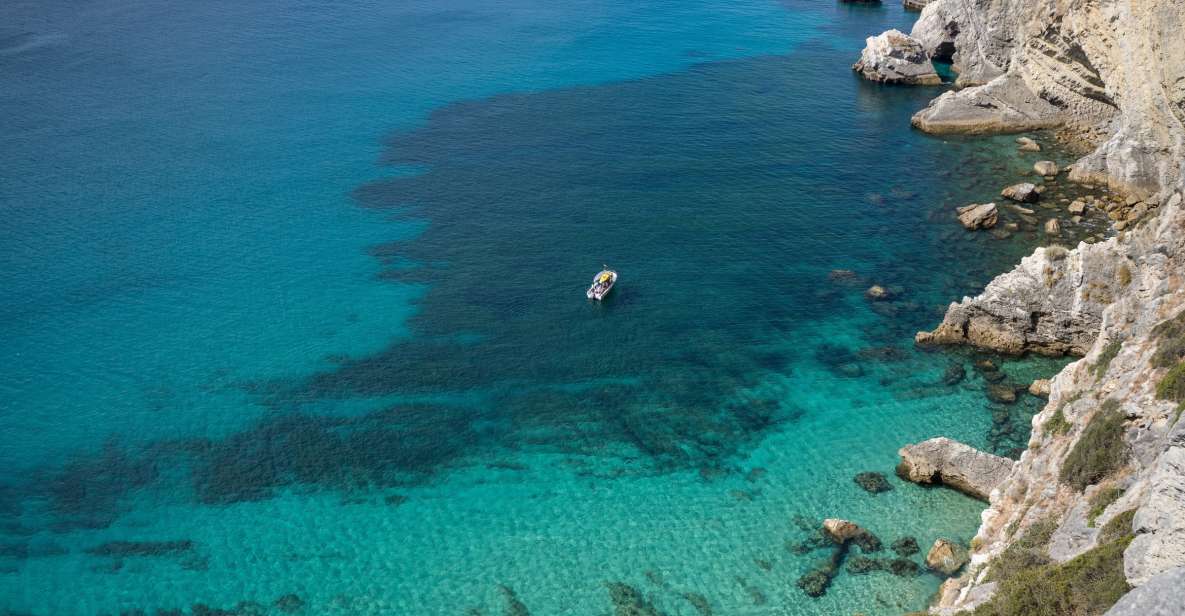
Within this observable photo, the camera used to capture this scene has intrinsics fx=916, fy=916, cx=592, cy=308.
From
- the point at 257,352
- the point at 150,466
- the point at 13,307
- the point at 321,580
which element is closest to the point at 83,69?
the point at 13,307

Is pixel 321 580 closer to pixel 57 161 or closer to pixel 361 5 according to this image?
pixel 57 161

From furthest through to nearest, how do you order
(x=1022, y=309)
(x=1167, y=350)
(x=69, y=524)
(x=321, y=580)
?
(x=1022, y=309) → (x=69, y=524) → (x=321, y=580) → (x=1167, y=350)

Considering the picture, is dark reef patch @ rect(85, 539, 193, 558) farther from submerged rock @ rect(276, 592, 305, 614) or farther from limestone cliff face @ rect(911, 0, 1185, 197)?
limestone cliff face @ rect(911, 0, 1185, 197)

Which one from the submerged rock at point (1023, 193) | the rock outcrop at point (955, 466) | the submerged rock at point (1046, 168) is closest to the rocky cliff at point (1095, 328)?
the submerged rock at point (1046, 168)

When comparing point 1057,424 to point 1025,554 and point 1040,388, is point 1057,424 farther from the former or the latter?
point 1040,388

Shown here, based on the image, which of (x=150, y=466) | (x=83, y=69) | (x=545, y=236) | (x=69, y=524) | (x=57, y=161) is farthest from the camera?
(x=83, y=69)

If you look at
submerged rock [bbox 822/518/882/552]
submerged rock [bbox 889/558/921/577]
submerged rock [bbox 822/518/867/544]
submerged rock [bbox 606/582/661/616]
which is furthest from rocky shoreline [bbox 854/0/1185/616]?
submerged rock [bbox 606/582/661/616]
